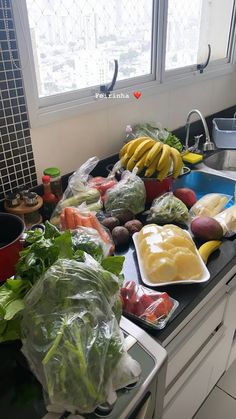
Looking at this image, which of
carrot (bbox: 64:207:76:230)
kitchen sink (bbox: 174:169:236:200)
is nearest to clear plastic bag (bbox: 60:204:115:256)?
carrot (bbox: 64:207:76:230)

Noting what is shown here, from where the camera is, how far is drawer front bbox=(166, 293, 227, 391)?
814 mm

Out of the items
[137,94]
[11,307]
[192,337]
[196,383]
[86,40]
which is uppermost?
[86,40]

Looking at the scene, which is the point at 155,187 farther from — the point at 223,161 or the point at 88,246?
the point at 223,161

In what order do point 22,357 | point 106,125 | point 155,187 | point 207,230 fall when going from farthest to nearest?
point 106,125, point 155,187, point 207,230, point 22,357

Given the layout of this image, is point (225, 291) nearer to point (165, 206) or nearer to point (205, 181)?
point (165, 206)

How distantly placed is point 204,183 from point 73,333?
1.14 meters

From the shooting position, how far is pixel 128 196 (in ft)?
3.51

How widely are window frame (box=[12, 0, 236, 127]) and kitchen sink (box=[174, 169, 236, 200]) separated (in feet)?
1.42

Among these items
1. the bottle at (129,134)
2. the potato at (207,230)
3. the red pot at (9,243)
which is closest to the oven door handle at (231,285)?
the potato at (207,230)

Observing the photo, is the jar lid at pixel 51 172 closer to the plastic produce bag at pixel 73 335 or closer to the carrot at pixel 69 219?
the carrot at pixel 69 219

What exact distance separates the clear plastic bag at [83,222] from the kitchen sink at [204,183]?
0.60m

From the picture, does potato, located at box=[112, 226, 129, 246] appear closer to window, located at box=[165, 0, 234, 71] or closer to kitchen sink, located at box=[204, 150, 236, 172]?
kitchen sink, located at box=[204, 150, 236, 172]

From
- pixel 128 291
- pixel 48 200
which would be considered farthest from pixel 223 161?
pixel 128 291

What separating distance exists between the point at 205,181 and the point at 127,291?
0.87m
